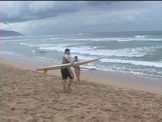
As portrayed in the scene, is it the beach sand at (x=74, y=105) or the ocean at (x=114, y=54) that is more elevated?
the ocean at (x=114, y=54)

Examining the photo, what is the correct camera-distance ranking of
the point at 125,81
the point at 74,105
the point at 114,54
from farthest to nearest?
the point at 114,54, the point at 125,81, the point at 74,105

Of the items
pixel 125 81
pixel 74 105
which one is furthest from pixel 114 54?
pixel 74 105

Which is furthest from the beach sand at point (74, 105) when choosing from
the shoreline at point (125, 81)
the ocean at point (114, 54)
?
the ocean at point (114, 54)

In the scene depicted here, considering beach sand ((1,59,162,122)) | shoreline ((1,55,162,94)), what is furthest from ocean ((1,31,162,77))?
beach sand ((1,59,162,122))

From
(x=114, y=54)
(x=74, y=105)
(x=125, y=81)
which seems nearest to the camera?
(x=74, y=105)

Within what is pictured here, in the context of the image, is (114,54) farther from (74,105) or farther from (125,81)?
(74,105)

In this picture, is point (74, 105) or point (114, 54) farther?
point (114, 54)

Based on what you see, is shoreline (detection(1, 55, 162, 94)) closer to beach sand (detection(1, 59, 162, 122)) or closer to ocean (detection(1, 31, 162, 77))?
ocean (detection(1, 31, 162, 77))

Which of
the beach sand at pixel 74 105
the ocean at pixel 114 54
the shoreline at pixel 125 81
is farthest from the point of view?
the ocean at pixel 114 54

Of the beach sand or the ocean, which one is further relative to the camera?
the ocean

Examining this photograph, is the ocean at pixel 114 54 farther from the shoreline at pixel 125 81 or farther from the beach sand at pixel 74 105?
the beach sand at pixel 74 105

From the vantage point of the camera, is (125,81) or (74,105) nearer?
(74,105)

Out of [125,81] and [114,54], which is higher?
[114,54]

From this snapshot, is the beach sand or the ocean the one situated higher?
the ocean
